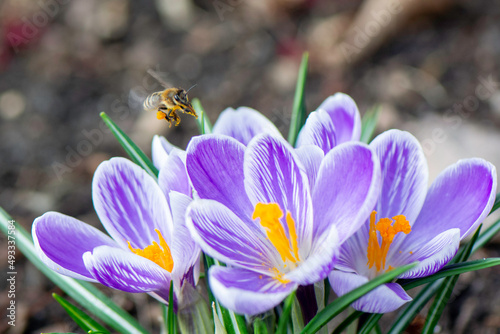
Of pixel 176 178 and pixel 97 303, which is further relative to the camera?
pixel 97 303

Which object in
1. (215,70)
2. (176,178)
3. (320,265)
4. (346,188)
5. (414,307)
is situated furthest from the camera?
(215,70)

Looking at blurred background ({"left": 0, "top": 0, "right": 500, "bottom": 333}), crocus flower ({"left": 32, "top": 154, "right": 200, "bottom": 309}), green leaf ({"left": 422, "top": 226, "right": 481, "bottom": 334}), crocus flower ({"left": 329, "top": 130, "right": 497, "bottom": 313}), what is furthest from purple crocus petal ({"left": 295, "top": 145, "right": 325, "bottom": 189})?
blurred background ({"left": 0, "top": 0, "right": 500, "bottom": 333})

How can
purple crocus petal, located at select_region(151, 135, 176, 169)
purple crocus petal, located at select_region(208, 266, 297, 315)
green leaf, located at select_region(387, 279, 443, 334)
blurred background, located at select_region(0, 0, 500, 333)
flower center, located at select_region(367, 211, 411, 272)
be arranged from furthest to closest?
1. blurred background, located at select_region(0, 0, 500, 333)
2. green leaf, located at select_region(387, 279, 443, 334)
3. purple crocus petal, located at select_region(151, 135, 176, 169)
4. flower center, located at select_region(367, 211, 411, 272)
5. purple crocus petal, located at select_region(208, 266, 297, 315)

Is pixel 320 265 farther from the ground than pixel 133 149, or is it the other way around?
pixel 133 149

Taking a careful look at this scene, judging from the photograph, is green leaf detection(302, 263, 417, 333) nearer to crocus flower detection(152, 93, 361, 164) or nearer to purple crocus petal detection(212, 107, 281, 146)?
crocus flower detection(152, 93, 361, 164)

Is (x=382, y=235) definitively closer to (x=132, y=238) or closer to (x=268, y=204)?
(x=268, y=204)

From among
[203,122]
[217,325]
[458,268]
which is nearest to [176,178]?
[203,122]
